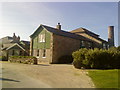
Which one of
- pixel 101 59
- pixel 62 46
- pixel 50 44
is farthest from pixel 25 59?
pixel 101 59

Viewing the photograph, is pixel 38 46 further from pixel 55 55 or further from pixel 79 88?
pixel 79 88

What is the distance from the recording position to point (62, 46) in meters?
28.8

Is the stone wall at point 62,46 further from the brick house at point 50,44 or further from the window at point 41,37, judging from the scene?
the window at point 41,37

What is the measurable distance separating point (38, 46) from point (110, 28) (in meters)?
27.4

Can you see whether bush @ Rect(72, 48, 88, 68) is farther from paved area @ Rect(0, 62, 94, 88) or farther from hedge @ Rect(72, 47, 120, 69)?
paved area @ Rect(0, 62, 94, 88)

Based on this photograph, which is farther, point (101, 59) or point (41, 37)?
point (41, 37)

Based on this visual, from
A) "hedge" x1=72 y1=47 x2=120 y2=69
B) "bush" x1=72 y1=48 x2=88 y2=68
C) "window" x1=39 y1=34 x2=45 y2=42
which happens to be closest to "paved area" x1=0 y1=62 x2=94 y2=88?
"hedge" x1=72 y1=47 x2=120 y2=69

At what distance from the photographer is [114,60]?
53.5 ft

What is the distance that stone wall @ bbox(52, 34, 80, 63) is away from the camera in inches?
1067

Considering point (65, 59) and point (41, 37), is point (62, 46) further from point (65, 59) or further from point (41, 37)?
point (41, 37)

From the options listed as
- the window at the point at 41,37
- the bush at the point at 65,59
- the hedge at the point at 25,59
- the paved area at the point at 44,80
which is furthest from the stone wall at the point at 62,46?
the paved area at the point at 44,80

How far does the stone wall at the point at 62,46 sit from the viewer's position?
1067 inches

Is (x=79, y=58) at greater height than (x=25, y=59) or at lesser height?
greater

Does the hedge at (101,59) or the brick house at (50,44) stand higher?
the brick house at (50,44)
